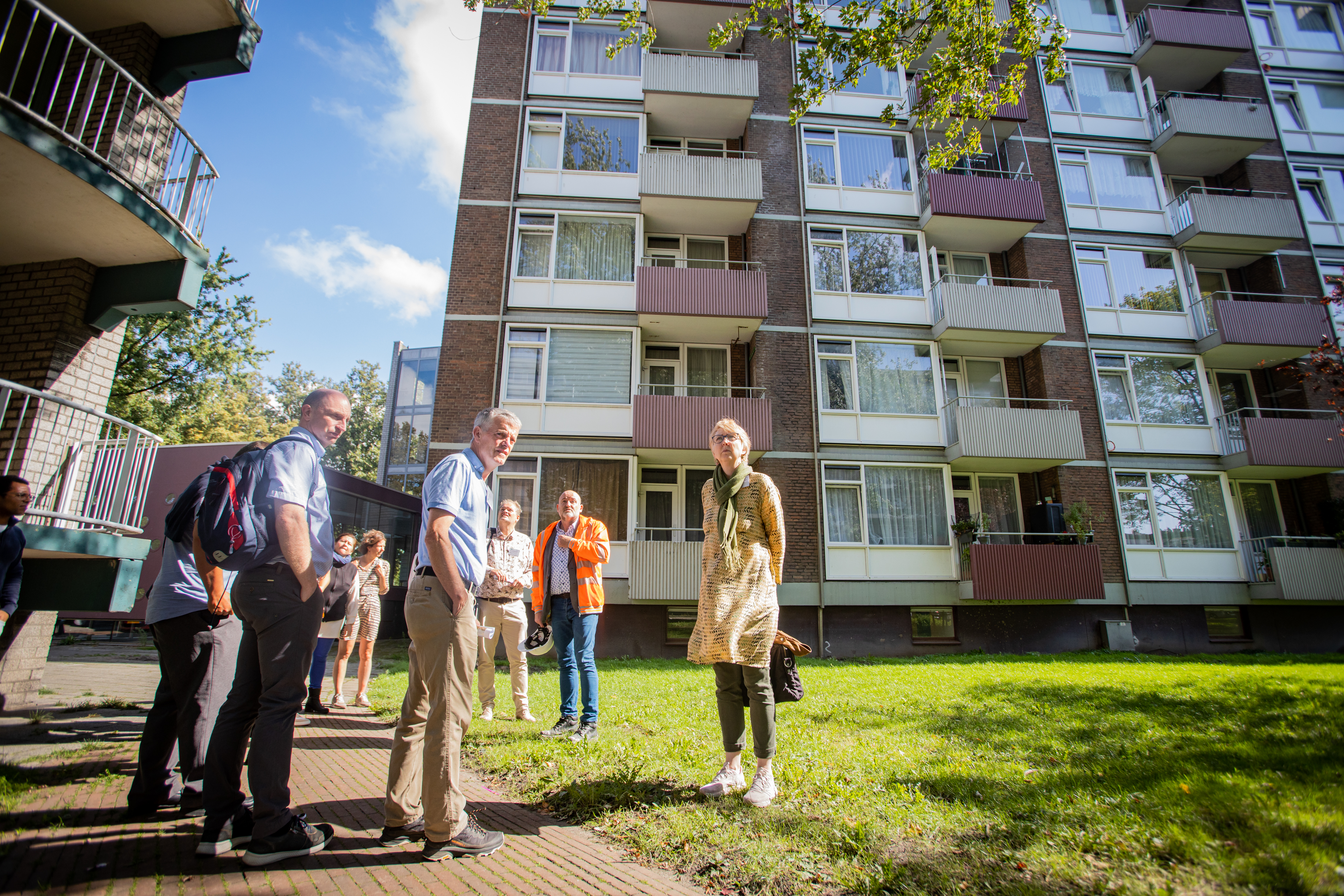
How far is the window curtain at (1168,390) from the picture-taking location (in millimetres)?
17031

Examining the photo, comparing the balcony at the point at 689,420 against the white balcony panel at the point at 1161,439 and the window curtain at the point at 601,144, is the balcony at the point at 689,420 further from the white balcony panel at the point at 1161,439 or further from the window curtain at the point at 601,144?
the white balcony panel at the point at 1161,439

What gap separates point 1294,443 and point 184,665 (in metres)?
22.1

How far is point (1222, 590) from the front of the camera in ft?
51.6

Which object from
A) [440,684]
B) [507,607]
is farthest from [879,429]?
[440,684]

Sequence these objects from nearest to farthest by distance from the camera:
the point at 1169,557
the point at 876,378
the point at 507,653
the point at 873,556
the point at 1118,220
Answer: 1. the point at 507,653
2. the point at 873,556
3. the point at 1169,557
4. the point at 876,378
5. the point at 1118,220

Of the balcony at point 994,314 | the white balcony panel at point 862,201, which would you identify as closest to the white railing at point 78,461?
the white balcony panel at point 862,201

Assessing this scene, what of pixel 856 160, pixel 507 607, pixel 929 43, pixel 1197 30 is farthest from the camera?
pixel 1197 30

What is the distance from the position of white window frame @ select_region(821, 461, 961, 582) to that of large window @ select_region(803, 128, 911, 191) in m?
8.06

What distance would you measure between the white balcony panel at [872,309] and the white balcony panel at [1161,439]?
5.66 metres

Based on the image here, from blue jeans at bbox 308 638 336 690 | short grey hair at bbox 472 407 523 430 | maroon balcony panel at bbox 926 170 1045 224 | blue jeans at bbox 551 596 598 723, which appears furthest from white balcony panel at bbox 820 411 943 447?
short grey hair at bbox 472 407 523 430

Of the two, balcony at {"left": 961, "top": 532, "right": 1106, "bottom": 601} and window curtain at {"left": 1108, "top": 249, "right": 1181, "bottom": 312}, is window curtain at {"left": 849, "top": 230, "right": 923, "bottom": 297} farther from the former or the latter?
balcony at {"left": 961, "top": 532, "right": 1106, "bottom": 601}

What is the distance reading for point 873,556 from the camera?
1502 centimetres

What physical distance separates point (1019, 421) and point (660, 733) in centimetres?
1362

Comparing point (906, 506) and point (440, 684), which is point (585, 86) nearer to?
point (906, 506)
